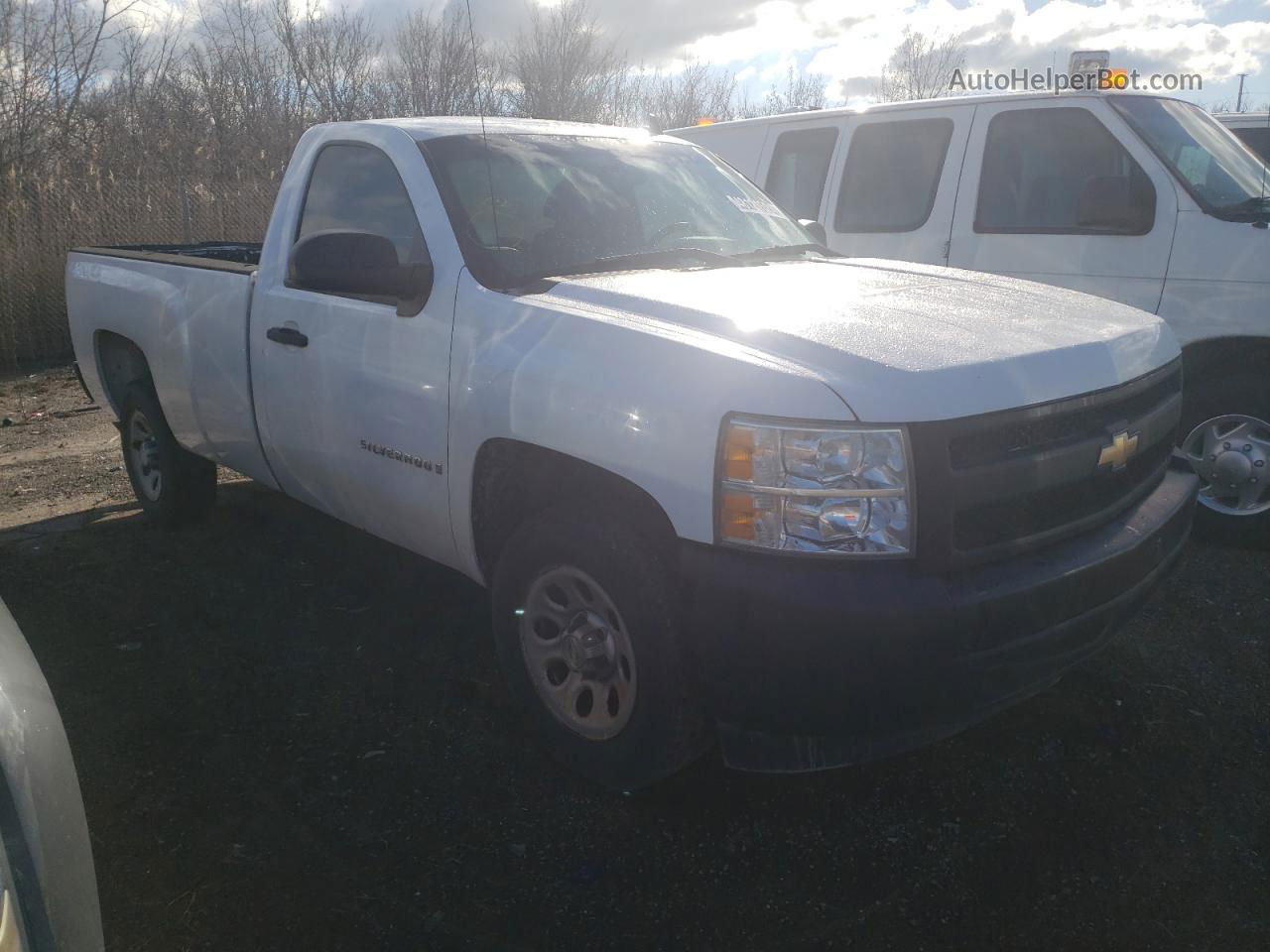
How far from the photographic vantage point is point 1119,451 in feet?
9.12

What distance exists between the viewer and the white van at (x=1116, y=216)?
4.65 m

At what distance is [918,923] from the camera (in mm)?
2459

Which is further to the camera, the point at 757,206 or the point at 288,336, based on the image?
the point at 757,206

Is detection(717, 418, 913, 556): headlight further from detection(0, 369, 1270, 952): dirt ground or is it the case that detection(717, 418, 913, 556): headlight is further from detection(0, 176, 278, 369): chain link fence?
detection(0, 176, 278, 369): chain link fence

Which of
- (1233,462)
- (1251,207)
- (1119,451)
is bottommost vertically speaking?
(1233,462)

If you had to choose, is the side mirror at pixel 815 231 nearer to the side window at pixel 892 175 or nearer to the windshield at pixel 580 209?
the windshield at pixel 580 209

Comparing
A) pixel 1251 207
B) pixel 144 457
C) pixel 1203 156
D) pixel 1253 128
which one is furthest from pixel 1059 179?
pixel 144 457

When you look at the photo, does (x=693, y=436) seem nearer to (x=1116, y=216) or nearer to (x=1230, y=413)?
(x=1116, y=216)

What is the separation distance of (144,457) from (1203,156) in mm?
5612

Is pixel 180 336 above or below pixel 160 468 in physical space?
above

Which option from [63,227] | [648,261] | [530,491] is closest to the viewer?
[530,491]

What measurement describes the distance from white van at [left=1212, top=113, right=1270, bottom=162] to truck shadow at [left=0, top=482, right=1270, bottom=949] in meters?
3.85

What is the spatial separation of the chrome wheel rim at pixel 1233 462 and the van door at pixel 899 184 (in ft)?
5.29

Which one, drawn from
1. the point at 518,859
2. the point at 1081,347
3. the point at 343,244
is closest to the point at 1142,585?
the point at 1081,347
